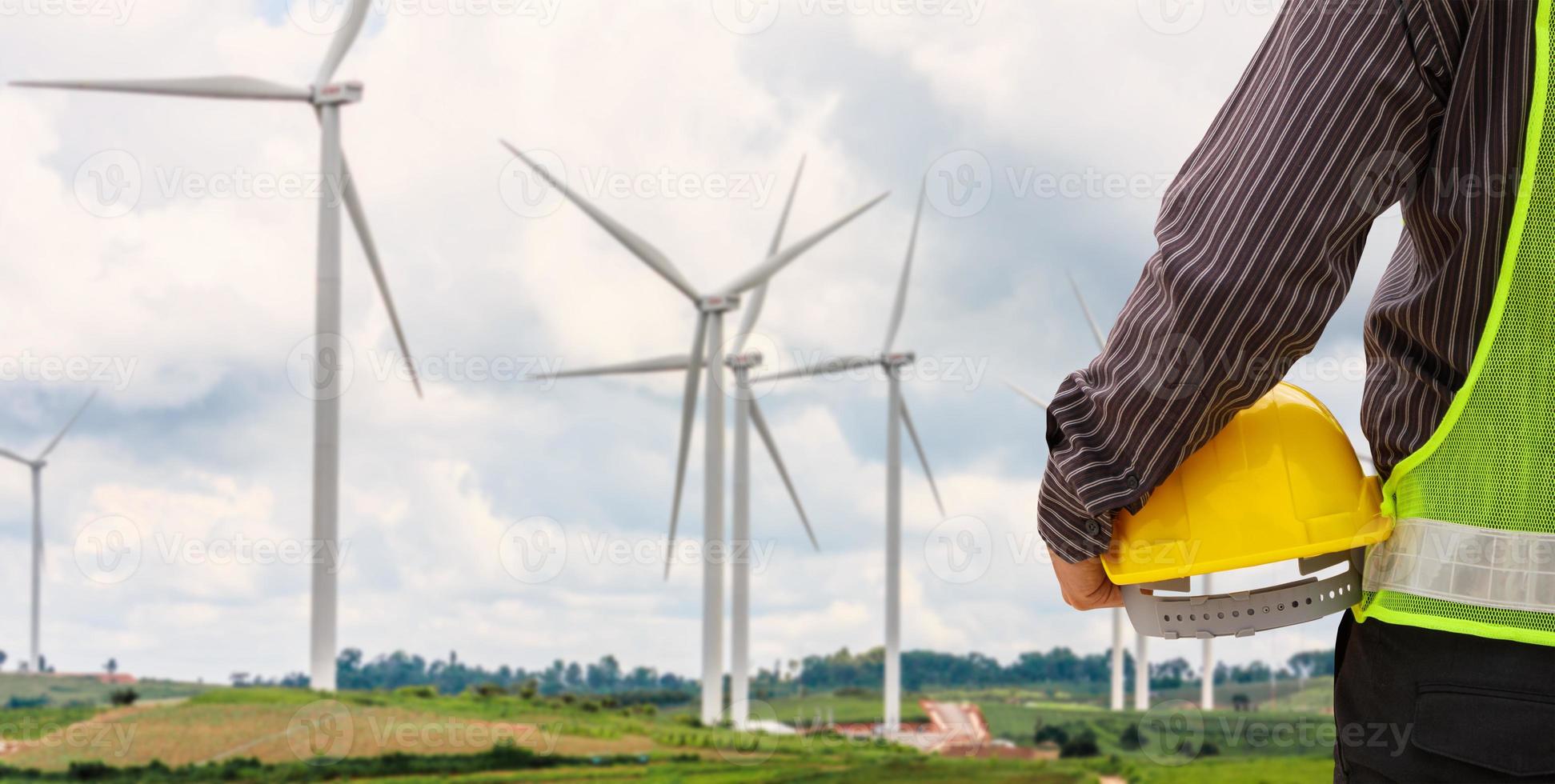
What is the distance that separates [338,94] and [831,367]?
63.0 ft

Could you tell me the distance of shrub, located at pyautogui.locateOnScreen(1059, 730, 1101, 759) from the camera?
32.1 m

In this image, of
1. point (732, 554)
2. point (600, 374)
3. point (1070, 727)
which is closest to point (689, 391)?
point (600, 374)

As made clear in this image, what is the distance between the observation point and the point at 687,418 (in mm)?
32438

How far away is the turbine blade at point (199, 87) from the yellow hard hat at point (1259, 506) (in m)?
27.8

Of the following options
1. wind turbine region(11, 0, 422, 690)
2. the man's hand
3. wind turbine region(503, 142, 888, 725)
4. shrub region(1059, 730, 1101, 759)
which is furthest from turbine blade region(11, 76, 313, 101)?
the man's hand

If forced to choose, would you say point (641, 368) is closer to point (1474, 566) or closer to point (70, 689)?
point (70, 689)

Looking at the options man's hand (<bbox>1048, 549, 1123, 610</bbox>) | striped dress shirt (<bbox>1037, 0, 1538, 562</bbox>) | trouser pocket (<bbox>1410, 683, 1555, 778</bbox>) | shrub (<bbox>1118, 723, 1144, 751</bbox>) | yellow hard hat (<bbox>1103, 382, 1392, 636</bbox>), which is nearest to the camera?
trouser pocket (<bbox>1410, 683, 1555, 778</bbox>)

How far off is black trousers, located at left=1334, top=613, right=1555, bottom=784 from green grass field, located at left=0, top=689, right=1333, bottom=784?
17317mm

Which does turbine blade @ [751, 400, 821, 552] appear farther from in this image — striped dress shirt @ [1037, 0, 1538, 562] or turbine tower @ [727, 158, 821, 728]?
striped dress shirt @ [1037, 0, 1538, 562]

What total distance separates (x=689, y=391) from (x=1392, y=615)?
102ft

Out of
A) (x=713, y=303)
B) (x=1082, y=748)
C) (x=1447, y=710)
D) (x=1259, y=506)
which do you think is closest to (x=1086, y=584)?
(x=1259, y=506)

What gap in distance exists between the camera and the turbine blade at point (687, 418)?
3241 centimetres

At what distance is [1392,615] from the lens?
Answer: 2.07m

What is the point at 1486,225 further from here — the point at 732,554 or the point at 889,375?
the point at 889,375
